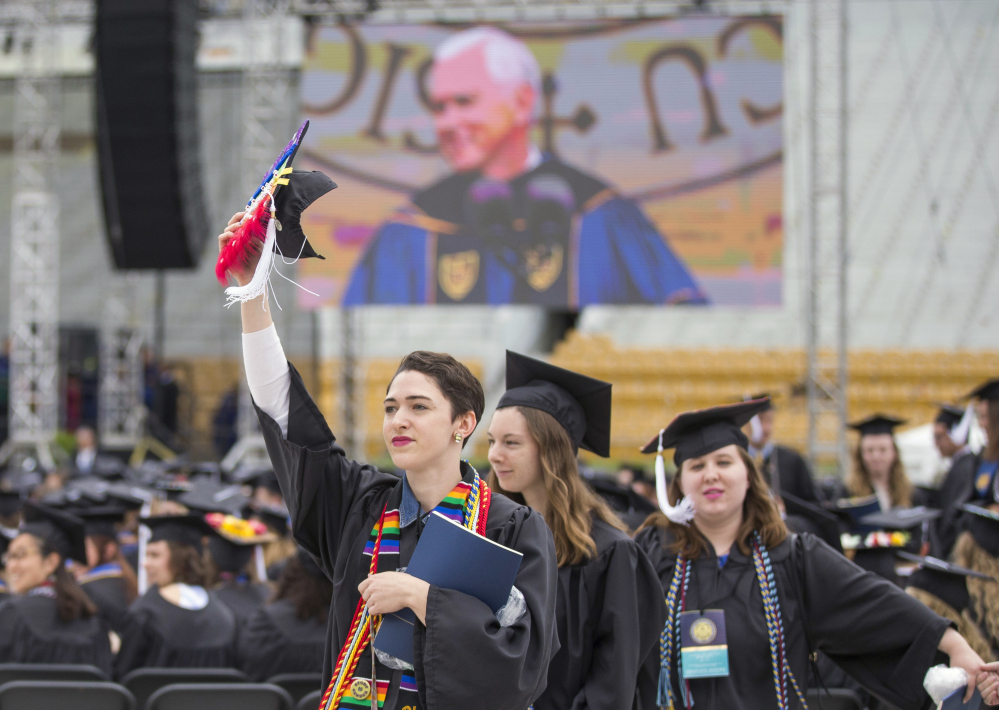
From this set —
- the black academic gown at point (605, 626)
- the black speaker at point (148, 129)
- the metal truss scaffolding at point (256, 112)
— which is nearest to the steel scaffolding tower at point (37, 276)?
the black speaker at point (148, 129)

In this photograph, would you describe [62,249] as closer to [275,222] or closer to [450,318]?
[450,318]

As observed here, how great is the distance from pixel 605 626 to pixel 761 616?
0.47 metres

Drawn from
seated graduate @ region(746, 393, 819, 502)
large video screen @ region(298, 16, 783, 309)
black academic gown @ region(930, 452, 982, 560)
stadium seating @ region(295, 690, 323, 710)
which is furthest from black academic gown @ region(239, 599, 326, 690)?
large video screen @ region(298, 16, 783, 309)

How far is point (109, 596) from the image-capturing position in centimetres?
427

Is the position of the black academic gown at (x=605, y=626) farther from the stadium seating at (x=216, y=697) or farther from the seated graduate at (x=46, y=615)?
the seated graduate at (x=46, y=615)

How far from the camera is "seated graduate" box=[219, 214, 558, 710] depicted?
5.45 feet

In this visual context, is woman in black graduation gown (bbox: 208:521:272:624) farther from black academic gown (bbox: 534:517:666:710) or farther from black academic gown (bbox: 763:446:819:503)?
black academic gown (bbox: 763:446:819:503)

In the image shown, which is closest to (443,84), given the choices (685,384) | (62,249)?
(685,384)

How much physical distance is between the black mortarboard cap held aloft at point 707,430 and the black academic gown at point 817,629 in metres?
0.36

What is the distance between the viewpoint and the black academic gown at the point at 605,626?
7.43ft

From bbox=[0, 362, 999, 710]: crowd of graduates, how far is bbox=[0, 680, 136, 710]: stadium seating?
81cm

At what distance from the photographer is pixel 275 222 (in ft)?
6.11

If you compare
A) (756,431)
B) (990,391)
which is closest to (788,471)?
(756,431)

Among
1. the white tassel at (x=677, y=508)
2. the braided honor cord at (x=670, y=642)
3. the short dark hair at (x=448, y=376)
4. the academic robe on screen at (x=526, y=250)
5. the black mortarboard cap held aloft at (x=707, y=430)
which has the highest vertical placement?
the academic robe on screen at (x=526, y=250)
